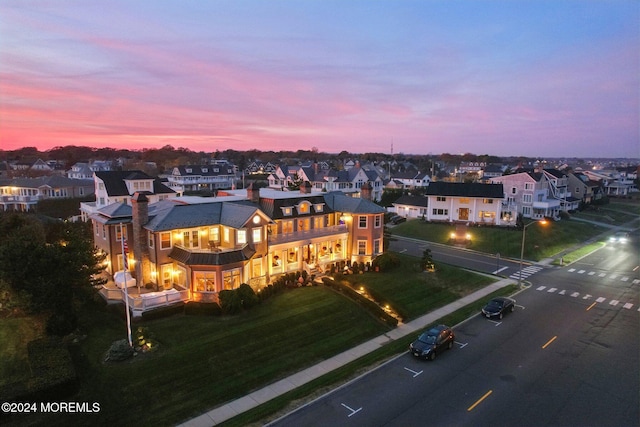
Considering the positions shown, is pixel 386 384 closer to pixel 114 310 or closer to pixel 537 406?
pixel 537 406

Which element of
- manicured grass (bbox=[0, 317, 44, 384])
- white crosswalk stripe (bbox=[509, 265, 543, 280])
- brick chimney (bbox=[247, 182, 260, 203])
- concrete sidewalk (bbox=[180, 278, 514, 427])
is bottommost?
white crosswalk stripe (bbox=[509, 265, 543, 280])

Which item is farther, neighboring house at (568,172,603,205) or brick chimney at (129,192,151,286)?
neighboring house at (568,172,603,205)

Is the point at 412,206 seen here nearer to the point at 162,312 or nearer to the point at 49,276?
the point at 162,312

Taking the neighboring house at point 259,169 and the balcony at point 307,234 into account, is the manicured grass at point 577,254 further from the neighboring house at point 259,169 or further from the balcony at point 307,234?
the neighboring house at point 259,169

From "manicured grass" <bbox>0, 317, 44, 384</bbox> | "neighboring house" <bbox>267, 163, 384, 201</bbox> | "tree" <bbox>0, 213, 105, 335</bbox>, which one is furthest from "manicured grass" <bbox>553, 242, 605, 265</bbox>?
"manicured grass" <bbox>0, 317, 44, 384</bbox>

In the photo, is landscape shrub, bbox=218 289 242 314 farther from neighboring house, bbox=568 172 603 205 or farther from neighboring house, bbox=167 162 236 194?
neighboring house, bbox=568 172 603 205

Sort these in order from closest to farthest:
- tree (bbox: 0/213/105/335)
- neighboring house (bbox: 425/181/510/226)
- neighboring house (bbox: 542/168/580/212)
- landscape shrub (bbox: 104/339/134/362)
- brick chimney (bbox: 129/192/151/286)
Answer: landscape shrub (bbox: 104/339/134/362) < tree (bbox: 0/213/105/335) < brick chimney (bbox: 129/192/151/286) < neighboring house (bbox: 425/181/510/226) < neighboring house (bbox: 542/168/580/212)

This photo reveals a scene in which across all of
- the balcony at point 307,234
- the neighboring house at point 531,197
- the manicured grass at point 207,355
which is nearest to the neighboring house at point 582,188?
the neighboring house at point 531,197

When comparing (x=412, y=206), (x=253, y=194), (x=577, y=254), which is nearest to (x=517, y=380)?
(x=253, y=194)
